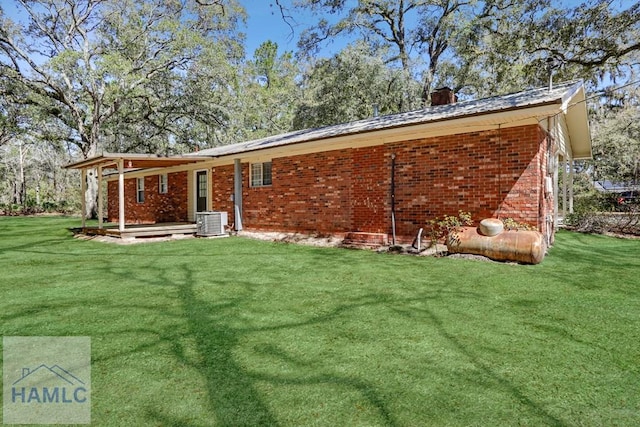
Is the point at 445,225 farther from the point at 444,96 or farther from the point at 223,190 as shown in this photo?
the point at 223,190

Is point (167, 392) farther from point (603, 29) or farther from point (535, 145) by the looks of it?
point (603, 29)

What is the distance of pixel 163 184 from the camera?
1644 cm

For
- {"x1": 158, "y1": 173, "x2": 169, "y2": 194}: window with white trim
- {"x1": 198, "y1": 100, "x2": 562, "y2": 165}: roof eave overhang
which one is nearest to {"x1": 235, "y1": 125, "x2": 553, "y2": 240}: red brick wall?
{"x1": 198, "y1": 100, "x2": 562, "y2": 165}: roof eave overhang

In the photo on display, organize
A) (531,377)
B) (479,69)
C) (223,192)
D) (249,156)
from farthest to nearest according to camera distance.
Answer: (479,69), (223,192), (249,156), (531,377)

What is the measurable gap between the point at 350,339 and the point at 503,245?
4.47 m

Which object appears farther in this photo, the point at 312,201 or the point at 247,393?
the point at 312,201

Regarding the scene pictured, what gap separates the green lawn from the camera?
2.24 meters

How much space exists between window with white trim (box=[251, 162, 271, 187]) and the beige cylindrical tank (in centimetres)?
661

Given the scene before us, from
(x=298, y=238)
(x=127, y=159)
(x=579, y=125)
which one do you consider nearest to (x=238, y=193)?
(x=298, y=238)

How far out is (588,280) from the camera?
210 inches

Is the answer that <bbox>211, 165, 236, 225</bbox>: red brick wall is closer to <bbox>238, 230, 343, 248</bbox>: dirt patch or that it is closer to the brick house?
the brick house

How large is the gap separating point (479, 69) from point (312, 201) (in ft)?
47.0

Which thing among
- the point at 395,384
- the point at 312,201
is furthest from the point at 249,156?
the point at 395,384

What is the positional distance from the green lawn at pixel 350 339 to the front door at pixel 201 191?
7884mm
